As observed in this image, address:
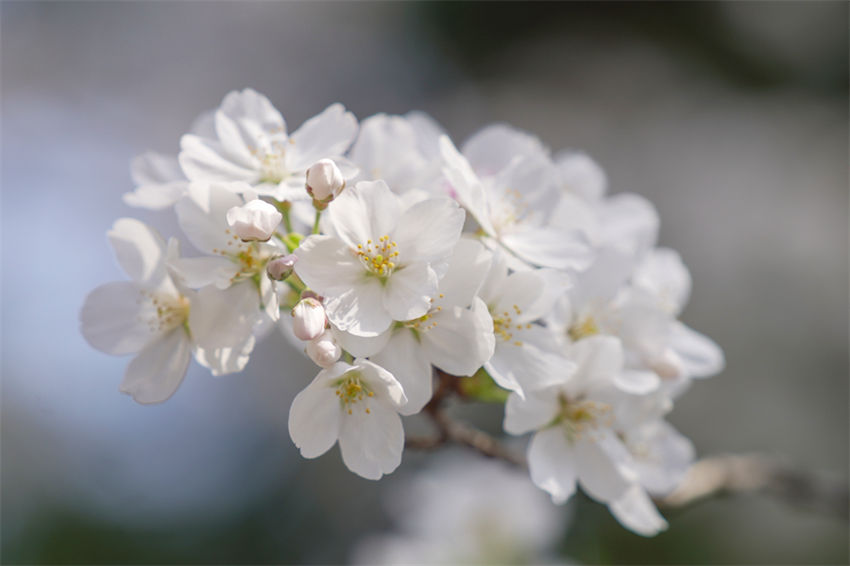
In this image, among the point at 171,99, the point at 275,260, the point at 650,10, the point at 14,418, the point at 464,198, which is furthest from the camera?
the point at 171,99

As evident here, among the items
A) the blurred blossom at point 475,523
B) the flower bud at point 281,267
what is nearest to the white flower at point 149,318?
the flower bud at point 281,267

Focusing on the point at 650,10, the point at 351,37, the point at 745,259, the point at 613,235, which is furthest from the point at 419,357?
the point at 351,37

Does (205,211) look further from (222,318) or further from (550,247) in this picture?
(550,247)

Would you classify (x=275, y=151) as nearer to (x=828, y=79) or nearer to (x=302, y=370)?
(x=302, y=370)

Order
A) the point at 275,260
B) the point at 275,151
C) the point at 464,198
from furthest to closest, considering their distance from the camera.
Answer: the point at 275,151
the point at 464,198
the point at 275,260

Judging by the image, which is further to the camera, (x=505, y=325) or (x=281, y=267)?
(x=505, y=325)

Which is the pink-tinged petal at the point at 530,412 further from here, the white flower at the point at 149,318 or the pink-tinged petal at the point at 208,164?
the pink-tinged petal at the point at 208,164

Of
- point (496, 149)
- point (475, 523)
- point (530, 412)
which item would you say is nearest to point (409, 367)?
point (530, 412)
